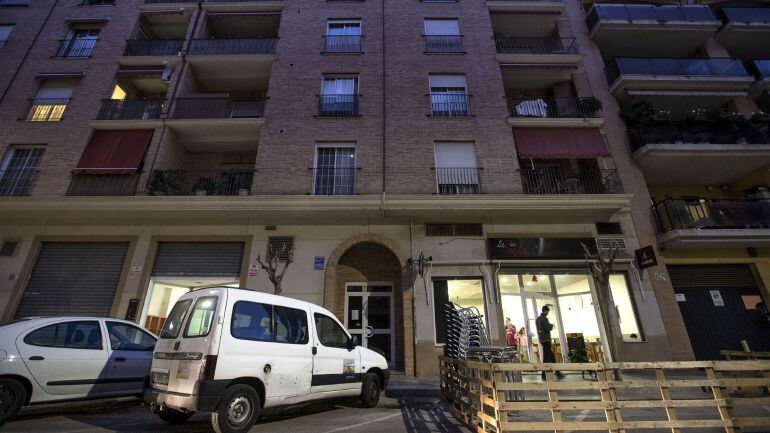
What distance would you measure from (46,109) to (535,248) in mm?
19733

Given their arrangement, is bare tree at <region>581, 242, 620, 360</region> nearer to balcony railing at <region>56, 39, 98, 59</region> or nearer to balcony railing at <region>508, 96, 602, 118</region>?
balcony railing at <region>508, 96, 602, 118</region>

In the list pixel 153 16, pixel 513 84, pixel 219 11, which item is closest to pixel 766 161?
pixel 513 84

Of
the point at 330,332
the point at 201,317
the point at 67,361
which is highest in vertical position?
the point at 201,317

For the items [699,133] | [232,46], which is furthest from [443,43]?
[699,133]

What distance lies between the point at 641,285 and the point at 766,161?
7961mm

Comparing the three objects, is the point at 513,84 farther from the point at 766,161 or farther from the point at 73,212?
the point at 73,212

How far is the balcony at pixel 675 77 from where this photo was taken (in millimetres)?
13781

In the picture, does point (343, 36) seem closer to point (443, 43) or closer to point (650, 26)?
point (443, 43)

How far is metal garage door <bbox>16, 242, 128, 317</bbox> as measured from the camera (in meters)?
10.6

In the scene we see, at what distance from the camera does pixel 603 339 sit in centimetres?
1047

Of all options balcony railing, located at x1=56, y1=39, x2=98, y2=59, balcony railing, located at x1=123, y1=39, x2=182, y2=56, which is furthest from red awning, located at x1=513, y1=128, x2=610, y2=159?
balcony railing, located at x1=56, y1=39, x2=98, y2=59

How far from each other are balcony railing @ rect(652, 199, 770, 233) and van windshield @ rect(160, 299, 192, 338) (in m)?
14.5

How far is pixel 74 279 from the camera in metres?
11.0

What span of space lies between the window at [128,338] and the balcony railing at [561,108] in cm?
1382
